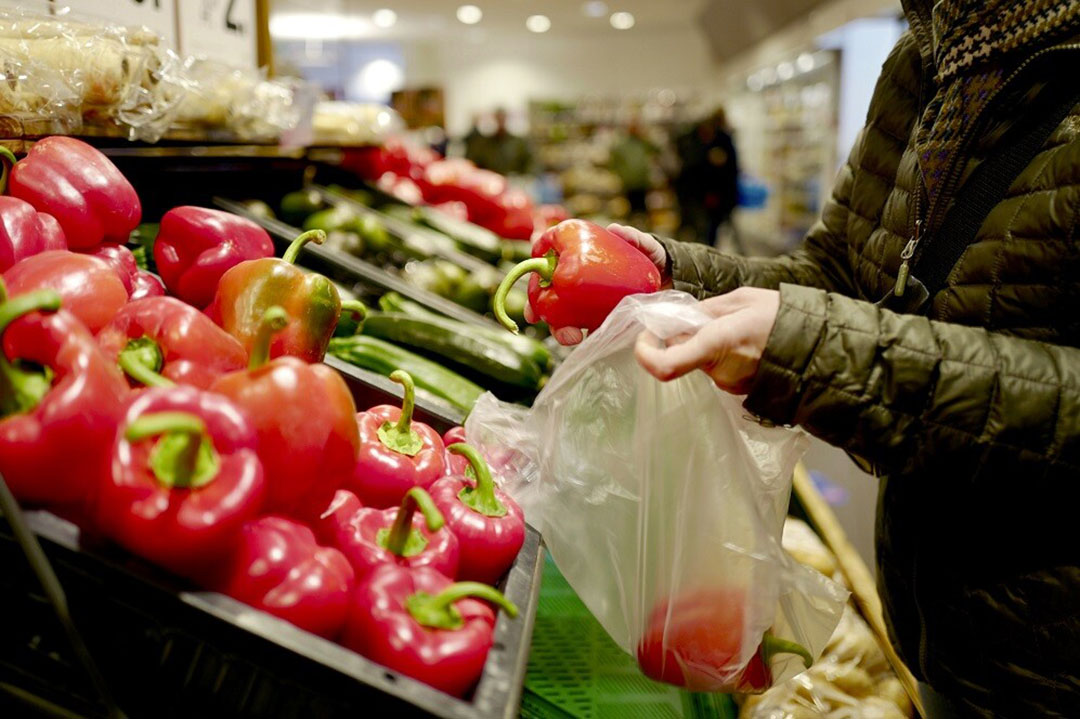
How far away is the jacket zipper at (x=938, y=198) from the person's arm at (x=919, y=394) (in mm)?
264

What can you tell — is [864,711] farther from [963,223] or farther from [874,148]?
[874,148]

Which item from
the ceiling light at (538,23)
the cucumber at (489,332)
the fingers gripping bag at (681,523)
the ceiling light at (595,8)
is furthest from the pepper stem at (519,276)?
the ceiling light at (538,23)

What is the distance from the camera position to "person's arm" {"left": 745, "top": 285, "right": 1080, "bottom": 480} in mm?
994

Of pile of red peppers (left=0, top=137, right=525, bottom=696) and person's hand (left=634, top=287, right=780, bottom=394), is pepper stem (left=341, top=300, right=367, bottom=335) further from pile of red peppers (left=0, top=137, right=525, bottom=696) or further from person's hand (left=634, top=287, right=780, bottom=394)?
person's hand (left=634, top=287, right=780, bottom=394)

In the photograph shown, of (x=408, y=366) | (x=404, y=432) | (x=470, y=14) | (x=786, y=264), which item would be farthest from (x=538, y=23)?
(x=404, y=432)

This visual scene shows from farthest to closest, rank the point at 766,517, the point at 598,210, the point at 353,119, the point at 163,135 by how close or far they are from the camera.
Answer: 1. the point at 598,210
2. the point at 353,119
3. the point at 163,135
4. the point at 766,517

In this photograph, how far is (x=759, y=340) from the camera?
99cm

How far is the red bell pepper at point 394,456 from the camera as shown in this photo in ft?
3.75

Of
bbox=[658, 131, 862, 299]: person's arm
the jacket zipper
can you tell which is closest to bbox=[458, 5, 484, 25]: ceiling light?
bbox=[658, 131, 862, 299]: person's arm

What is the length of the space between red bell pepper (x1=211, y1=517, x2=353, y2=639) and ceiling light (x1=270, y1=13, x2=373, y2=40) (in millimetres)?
13483

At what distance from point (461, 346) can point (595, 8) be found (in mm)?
13073

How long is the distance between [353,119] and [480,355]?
2.16 meters

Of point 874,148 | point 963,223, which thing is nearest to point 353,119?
point 874,148

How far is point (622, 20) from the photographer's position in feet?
50.2
